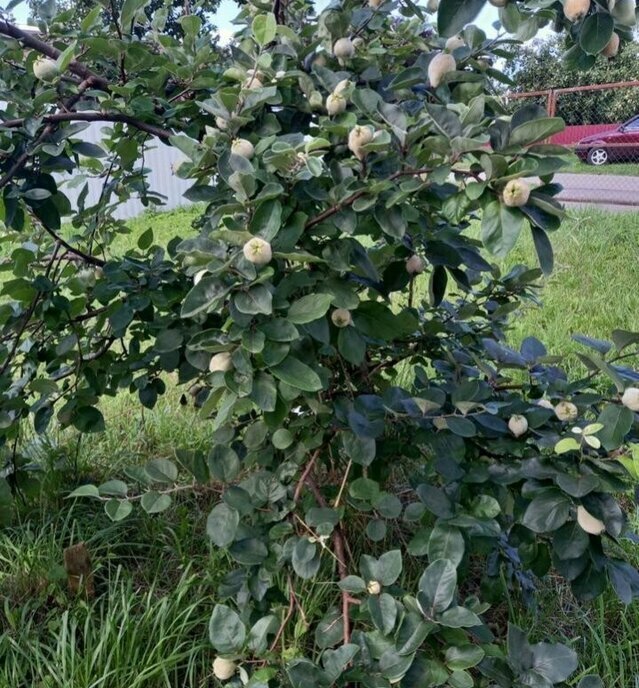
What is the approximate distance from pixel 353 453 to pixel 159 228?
4.74 meters

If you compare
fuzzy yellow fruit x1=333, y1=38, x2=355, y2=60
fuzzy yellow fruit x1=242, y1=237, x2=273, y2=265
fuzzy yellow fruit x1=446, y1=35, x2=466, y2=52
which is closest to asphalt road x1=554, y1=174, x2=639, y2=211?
fuzzy yellow fruit x1=446, y1=35, x2=466, y2=52

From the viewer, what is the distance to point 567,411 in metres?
0.84

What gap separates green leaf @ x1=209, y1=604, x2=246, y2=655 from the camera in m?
0.70

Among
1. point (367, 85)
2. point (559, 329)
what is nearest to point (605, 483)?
point (367, 85)

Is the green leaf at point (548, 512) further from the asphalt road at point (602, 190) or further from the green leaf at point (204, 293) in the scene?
the asphalt road at point (602, 190)

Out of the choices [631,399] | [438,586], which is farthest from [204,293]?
[631,399]

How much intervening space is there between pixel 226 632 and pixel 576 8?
2.30ft

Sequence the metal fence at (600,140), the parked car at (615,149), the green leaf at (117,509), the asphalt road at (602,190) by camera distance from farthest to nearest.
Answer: the parked car at (615,149)
the metal fence at (600,140)
the asphalt road at (602,190)
the green leaf at (117,509)

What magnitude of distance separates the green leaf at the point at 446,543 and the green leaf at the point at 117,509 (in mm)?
359

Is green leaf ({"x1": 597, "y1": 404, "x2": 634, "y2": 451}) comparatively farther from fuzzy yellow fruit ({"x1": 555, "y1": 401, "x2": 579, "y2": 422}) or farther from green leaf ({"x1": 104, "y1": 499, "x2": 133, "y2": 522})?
green leaf ({"x1": 104, "y1": 499, "x2": 133, "y2": 522})

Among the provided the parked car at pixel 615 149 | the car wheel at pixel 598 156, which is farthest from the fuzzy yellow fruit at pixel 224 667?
the car wheel at pixel 598 156

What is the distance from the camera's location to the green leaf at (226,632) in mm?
701

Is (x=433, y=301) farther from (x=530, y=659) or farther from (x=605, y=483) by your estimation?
(x=530, y=659)

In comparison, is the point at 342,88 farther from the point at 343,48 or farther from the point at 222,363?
the point at 222,363
